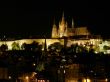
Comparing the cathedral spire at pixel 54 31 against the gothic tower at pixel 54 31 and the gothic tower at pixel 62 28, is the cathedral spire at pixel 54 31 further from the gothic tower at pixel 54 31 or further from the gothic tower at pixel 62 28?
the gothic tower at pixel 62 28

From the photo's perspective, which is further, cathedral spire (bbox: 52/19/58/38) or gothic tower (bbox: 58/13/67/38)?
cathedral spire (bbox: 52/19/58/38)

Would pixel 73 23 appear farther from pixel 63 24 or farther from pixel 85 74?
pixel 85 74

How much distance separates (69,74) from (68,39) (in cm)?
5232

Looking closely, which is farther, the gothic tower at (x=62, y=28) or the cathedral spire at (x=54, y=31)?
the cathedral spire at (x=54, y=31)

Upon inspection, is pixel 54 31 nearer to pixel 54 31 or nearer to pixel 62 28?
pixel 54 31

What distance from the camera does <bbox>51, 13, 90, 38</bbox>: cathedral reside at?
71438mm

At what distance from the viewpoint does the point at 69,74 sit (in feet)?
48.3

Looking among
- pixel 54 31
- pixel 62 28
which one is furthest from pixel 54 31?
pixel 62 28

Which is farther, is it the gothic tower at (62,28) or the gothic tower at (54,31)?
the gothic tower at (54,31)

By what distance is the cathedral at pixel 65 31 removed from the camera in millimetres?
71438

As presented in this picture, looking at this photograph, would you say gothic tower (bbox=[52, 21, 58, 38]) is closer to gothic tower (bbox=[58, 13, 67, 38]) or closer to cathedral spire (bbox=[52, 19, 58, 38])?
cathedral spire (bbox=[52, 19, 58, 38])

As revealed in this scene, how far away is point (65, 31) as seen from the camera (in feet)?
235

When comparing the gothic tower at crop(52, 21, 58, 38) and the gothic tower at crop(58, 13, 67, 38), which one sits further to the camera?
the gothic tower at crop(52, 21, 58, 38)

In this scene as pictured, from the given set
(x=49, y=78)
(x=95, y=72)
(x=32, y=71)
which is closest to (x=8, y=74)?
(x=49, y=78)
